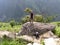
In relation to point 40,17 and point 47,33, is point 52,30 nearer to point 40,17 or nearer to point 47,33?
point 47,33

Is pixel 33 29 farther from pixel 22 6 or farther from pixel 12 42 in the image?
pixel 22 6

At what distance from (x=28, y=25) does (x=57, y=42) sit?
3273 mm

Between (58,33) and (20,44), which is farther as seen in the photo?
(58,33)

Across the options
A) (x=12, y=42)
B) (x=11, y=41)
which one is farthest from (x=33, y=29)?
(x=12, y=42)

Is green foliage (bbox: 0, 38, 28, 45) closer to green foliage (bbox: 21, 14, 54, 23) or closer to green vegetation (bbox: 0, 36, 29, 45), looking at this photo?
green vegetation (bbox: 0, 36, 29, 45)

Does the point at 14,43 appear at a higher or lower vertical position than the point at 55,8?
higher

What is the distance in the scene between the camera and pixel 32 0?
63.4 meters

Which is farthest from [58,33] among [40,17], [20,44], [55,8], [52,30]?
[55,8]

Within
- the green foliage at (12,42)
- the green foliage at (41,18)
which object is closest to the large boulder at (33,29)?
the green foliage at (12,42)

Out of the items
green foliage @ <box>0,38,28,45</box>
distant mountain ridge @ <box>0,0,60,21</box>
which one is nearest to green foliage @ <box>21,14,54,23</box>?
green foliage @ <box>0,38,28,45</box>

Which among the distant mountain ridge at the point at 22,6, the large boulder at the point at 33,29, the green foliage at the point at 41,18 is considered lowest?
the distant mountain ridge at the point at 22,6

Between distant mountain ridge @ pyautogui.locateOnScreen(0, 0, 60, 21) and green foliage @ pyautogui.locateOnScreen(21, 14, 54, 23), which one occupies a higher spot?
green foliage @ pyautogui.locateOnScreen(21, 14, 54, 23)

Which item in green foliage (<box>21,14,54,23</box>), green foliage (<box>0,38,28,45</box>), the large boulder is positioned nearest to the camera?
green foliage (<box>0,38,28,45</box>)

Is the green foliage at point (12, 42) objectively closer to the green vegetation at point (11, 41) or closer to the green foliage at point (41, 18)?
the green vegetation at point (11, 41)
